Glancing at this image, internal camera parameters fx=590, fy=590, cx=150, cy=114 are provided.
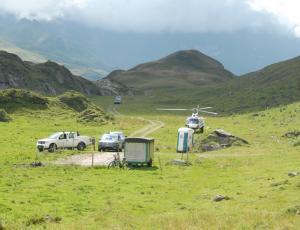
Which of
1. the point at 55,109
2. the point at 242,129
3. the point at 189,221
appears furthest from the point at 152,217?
the point at 55,109

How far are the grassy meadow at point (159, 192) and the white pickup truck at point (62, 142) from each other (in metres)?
1.85

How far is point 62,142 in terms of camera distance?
71.8 m

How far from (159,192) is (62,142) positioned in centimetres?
3272

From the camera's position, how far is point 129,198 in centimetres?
3828

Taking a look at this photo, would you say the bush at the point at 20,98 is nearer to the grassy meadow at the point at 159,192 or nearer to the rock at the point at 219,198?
the grassy meadow at the point at 159,192

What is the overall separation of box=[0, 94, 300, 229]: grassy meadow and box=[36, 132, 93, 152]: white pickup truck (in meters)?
1.85

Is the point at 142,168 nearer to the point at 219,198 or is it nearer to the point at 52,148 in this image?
the point at 219,198

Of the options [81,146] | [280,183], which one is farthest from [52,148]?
[280,183]

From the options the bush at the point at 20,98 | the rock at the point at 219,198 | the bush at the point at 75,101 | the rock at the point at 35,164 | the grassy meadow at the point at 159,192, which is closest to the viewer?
the grassy meadow at the point at 159,192

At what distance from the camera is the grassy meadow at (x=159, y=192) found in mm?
29875

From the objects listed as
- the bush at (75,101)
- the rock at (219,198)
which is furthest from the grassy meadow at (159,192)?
the bush at (75,101)

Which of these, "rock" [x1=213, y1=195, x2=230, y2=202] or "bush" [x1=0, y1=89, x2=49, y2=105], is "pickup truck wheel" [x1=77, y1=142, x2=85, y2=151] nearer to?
"rock" [x1=213, y1=195, x2=230, y2=202]

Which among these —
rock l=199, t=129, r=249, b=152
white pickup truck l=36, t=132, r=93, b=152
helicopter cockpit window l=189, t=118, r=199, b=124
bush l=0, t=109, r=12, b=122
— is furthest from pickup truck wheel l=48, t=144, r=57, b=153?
bush l=0, t=109, r=12, b=122

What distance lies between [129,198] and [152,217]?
6.77 meters
